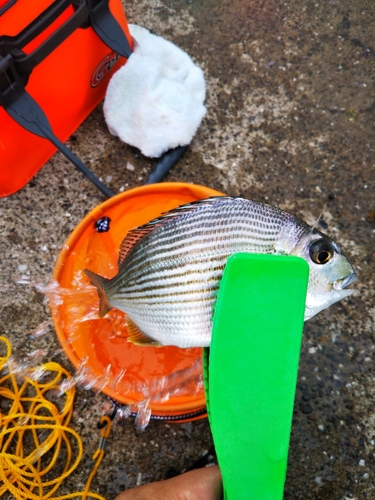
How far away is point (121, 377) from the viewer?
165 centimetres

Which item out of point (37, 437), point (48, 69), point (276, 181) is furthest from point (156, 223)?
point (37, 437)

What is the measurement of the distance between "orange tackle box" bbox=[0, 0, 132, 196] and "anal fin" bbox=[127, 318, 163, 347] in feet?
2.38

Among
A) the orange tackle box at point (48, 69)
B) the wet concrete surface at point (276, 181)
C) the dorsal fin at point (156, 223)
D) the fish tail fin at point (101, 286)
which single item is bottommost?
the wet concrete surface at point (276, 181)

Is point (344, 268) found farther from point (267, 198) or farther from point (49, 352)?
point (49, 352)

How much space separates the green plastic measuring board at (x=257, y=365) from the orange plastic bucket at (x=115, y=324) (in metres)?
0.46

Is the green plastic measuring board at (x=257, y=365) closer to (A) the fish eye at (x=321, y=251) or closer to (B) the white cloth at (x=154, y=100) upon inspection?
(A) the fish eye at (x=321, y=251)

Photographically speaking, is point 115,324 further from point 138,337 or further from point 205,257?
point 205,257

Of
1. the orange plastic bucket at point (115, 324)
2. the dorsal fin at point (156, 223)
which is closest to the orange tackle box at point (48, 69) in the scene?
the orange plastic bucket at point (115, 324)

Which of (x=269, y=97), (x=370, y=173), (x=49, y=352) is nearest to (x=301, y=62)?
(x=269, y=97)

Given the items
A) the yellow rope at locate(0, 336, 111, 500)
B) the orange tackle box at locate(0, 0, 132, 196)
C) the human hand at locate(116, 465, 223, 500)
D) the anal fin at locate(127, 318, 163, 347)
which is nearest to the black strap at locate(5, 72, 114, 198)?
the orange tackle box at locate(0, 0, 132, 196)

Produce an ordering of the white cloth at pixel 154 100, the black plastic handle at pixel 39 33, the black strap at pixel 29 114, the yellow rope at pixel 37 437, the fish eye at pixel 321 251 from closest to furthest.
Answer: the fish eye at pixel 321 251, the black plastic handle at pixel 39 33, the black strap at pixel 29 114, the yellow rope at pixel 37 437, the white cloth at pixel 154 100

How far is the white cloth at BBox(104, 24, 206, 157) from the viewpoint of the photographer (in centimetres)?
202

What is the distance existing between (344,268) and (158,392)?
0.80 m

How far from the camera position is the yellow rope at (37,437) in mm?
1777
